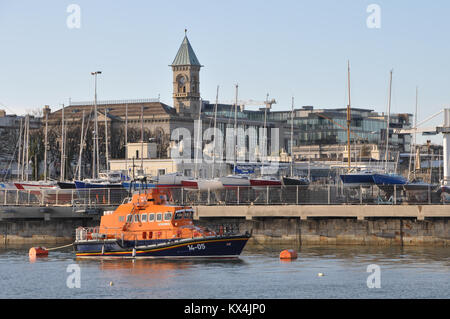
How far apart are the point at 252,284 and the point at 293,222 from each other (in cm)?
2263

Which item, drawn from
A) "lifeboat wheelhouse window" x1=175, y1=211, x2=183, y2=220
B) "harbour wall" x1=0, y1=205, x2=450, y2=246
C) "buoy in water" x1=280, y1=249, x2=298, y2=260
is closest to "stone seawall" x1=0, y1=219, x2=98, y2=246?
"harbour wall" x1=0, y1=205, x2=450, y2=246

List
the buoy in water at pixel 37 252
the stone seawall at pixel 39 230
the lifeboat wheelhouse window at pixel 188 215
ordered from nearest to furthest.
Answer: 1. the lifeboat wheelhouse window at pixel 188 215
2. the buoy in water at pixel 37 252
3. the stone seawall at pixel 39 230

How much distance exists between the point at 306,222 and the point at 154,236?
46.6ft

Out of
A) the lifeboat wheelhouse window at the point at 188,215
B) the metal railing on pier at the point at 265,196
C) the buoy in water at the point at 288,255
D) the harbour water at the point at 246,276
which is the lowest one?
the harbour water at the point at 246,276

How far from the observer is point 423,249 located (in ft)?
222

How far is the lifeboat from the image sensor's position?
2459 inches

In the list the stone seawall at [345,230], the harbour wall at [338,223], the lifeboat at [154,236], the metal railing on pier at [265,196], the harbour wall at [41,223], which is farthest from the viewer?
the harbour wall at [41,223]

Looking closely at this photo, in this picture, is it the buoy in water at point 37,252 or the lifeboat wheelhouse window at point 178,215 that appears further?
the buoy in water at point 37,252

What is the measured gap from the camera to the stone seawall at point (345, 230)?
69.2 meters

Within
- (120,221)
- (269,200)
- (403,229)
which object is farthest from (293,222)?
(120,221)

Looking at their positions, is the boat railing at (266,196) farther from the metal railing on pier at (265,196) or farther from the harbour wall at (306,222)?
the harbour wall at (306,222)

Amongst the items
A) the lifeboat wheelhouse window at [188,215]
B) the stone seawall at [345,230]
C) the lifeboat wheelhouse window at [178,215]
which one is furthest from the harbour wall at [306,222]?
the lifeboat wheelhouse window at [178,215]

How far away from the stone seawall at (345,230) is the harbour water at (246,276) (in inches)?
61.1

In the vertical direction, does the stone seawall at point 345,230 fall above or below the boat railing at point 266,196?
below
